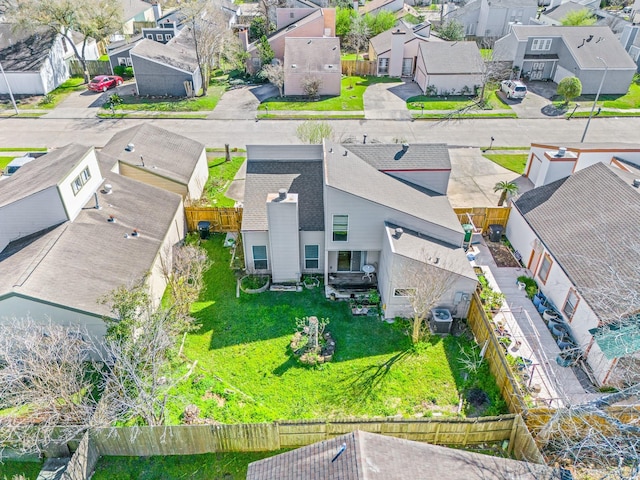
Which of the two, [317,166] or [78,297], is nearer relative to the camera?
[78,297]

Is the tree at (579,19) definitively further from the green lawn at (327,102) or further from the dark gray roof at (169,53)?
the dark gray roof at (169,53)

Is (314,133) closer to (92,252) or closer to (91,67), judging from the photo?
(92,252)

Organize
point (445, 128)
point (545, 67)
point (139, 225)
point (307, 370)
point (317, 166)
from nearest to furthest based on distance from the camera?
1. point (307, 370)
2. point (139, 225)
3. point (317, 166)
4. point (445, 128)
5. point (545, 67)

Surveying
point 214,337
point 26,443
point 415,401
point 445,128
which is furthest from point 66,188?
point 445,128

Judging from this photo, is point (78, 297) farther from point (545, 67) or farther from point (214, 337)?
point (545, 67)

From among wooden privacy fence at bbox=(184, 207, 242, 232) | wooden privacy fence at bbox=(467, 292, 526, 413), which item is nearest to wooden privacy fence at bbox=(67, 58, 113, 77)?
wooden privacy fence at bbox=(184, 207, 242, 232)

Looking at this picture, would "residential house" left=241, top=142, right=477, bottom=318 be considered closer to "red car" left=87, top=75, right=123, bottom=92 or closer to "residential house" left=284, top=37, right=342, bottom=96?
"residential house" left=284, top=37, right=342, bottom=96

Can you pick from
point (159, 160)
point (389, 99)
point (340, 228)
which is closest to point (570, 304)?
point (340, 228)

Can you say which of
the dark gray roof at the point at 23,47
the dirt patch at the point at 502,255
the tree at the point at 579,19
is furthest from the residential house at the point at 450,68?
the dark gray roof at the point at 23,47
